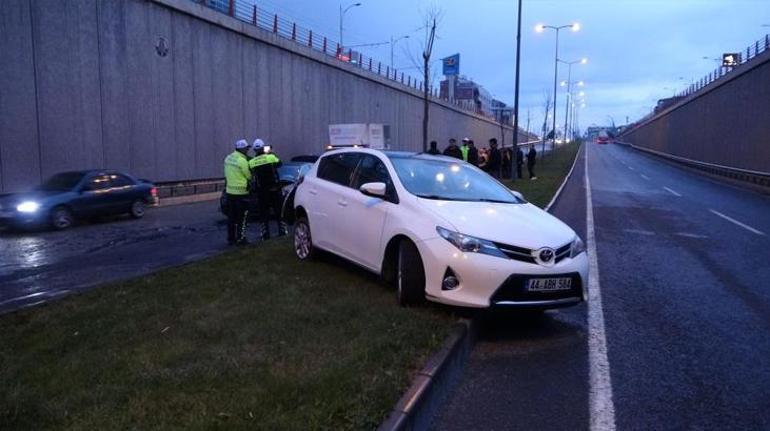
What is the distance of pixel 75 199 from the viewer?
13727mm

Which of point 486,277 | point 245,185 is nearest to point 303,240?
point 245,185

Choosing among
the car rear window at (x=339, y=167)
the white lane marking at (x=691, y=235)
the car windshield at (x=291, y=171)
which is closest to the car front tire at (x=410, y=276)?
the car rear window at (x=339, y=167)

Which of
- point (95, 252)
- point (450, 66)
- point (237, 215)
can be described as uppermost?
point (450, 66)

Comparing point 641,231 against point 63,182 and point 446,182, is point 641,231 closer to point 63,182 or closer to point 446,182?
point 446,182

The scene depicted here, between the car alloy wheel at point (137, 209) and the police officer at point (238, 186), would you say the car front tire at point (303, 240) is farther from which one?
the car alloy wheel at point (137, 209)

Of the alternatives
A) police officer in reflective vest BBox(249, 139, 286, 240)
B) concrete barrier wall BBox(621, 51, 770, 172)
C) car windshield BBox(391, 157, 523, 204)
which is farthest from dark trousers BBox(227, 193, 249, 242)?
concrete barrier wall BBox(621, 51, 770, 172)

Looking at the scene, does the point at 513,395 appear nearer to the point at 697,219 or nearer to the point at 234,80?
the point at 697,219

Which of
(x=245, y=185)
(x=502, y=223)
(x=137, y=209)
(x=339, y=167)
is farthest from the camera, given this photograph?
(x=137, y=209)

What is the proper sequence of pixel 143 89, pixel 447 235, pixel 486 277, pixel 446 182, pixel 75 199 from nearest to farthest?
pixel 486 277, pixel 447 235, pixel 446 182, pixel 75 199, pixel 143 89

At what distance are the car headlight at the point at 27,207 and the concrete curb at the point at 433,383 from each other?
10779 mm

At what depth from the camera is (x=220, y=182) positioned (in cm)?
2467

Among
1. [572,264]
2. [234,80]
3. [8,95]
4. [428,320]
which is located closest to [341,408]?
[428,320]

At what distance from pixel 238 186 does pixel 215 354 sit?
6266mm

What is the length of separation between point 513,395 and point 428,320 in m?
1.24
